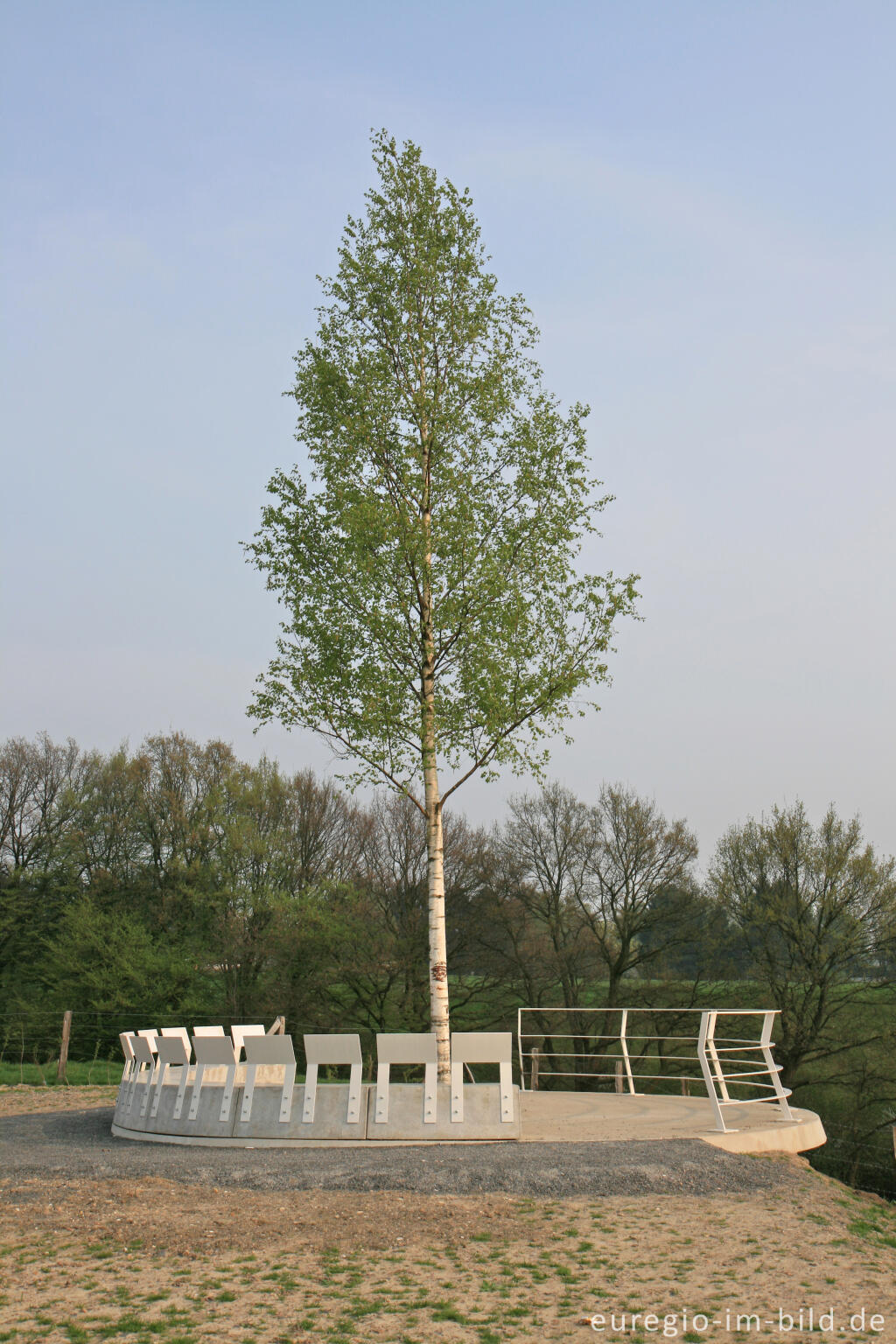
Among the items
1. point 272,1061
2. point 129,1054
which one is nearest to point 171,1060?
point 272,1061

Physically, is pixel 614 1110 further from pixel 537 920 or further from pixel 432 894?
pixel 537 920

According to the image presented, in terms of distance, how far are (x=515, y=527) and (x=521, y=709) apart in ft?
9.05

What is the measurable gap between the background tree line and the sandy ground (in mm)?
23803

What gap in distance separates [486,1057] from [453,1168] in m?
2.27

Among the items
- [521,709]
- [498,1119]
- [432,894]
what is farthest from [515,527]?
[498,1119]

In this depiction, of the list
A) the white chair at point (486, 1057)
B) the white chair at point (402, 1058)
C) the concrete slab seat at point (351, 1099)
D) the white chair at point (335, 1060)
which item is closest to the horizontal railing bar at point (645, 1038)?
the white chair at point (486, 1057)

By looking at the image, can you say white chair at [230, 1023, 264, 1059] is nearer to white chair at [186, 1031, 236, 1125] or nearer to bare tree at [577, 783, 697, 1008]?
white chair at [186, 1031, 236, 1125]

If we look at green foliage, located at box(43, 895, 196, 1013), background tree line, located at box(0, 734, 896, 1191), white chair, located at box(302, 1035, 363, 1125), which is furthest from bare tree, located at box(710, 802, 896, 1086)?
white chair, located at box(302, 1035, 363, 1125)

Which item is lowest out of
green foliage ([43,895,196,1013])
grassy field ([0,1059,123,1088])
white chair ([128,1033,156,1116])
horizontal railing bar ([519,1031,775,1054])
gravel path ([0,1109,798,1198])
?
gravel path ([0,1109,798,1198])

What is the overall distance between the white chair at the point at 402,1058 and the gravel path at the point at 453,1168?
1.76 ft

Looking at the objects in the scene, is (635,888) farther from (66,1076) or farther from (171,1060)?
(171,1060)

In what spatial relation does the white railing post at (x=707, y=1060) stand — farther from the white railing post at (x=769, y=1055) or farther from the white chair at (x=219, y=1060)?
the white chair at (x=219, y=1060)

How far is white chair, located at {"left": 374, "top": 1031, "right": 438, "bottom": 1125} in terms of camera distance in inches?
447

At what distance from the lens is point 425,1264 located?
6.82 meters
